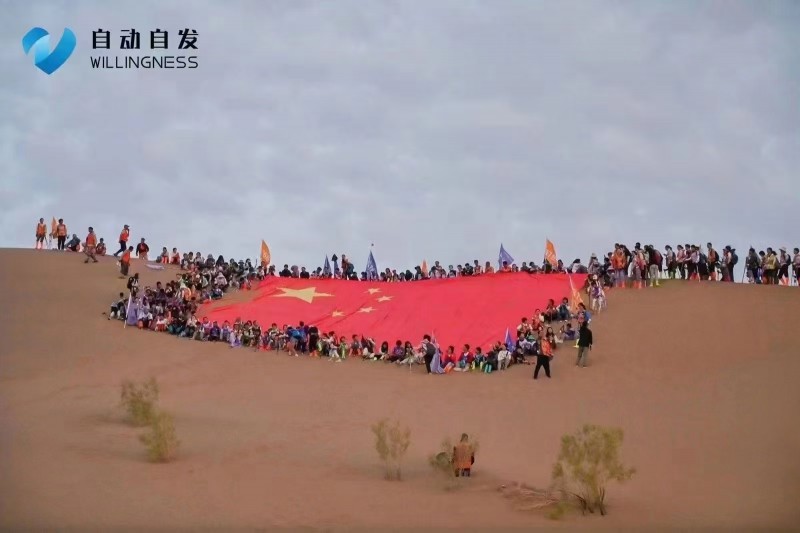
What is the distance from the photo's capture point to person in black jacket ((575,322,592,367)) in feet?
89.2

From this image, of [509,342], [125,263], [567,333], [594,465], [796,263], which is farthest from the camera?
[125,263]

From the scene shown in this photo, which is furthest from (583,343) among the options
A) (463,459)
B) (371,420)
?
(463,459)

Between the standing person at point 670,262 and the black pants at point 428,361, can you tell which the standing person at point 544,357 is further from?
the standing person at point 670,262

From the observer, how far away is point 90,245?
42.0 m

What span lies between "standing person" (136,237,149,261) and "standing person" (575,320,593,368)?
24029 millimetres

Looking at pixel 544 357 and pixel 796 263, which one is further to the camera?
pixel 796 263

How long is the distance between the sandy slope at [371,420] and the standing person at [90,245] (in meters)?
3.59

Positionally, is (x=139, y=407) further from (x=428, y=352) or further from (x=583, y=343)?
(x=583, y=343)

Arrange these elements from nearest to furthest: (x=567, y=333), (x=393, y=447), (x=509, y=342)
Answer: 1. (x=393, y=447)
2. (x=509, y=342)
3. (x=567, y=333)

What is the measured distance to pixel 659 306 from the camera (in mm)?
32531

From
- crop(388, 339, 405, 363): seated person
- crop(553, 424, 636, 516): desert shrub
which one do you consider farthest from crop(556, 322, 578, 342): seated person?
crop(553, 424, 636, 516): desert shrub

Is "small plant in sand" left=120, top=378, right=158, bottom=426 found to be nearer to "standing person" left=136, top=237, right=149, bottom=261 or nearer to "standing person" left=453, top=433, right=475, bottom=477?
"standing person" left=453, top=433, right=475, bottom=477

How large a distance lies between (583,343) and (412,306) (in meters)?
9.75

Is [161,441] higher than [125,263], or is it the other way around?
[125,263]
